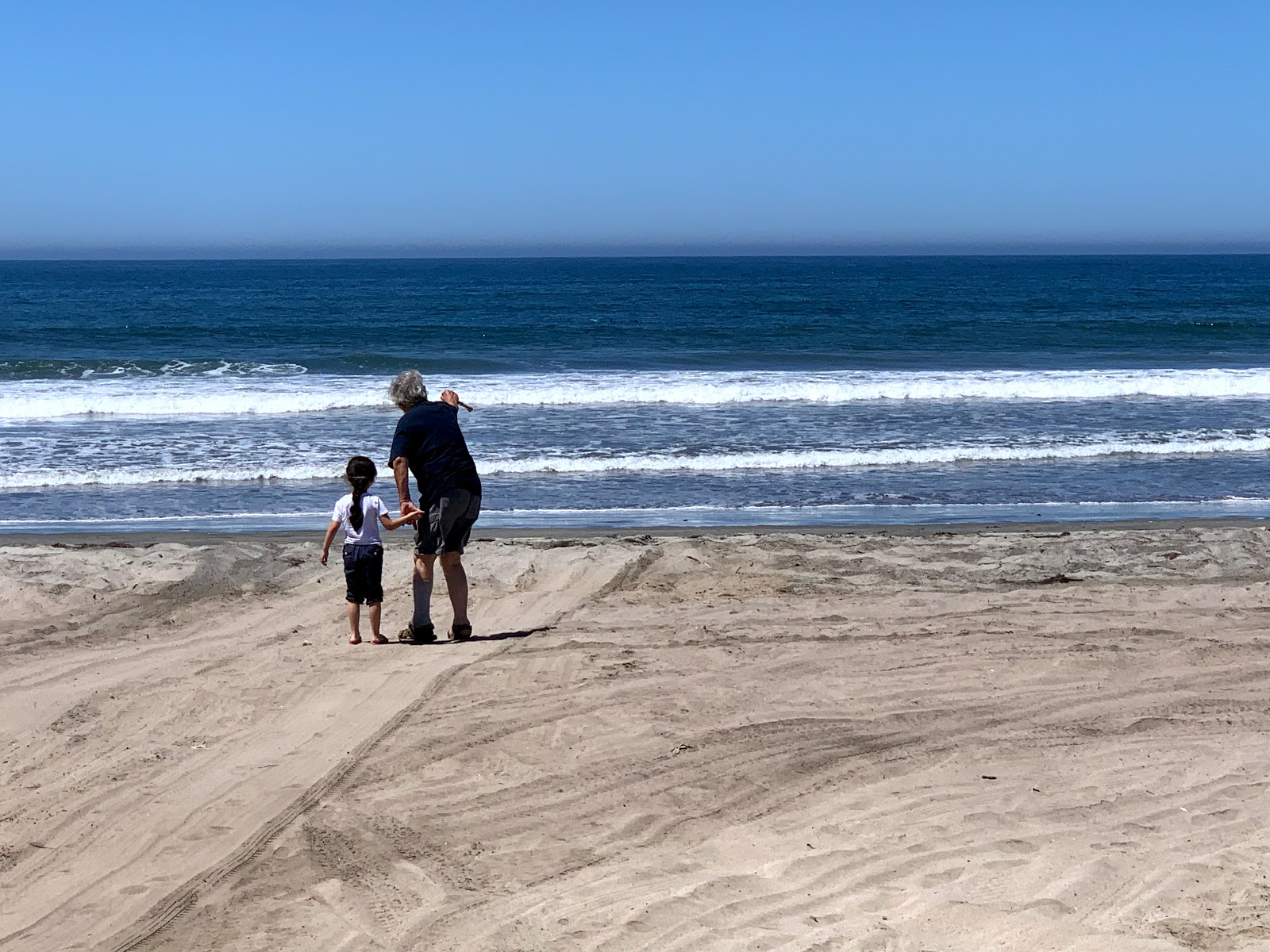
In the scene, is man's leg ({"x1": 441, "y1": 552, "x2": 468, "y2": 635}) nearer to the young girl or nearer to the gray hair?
the young girl

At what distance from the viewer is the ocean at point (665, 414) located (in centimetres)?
1159

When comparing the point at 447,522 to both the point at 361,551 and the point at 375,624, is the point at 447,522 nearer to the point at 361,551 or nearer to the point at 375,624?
the point at 361,551

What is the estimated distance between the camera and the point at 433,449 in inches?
250

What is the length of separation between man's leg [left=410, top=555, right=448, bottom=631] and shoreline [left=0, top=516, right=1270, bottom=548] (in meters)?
2.77

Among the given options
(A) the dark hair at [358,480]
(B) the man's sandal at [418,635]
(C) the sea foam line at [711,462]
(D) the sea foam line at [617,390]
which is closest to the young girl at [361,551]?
(A) the dark hair at [358,480]

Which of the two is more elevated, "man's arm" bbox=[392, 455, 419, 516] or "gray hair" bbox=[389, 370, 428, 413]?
"gray hair" bbox=[389, 370, 428, 413]

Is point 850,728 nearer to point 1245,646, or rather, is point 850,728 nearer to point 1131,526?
point 1245,646

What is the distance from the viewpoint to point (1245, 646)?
6.39 meters

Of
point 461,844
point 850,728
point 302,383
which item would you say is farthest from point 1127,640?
point 302,383

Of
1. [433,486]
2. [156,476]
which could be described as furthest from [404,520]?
[156,476]

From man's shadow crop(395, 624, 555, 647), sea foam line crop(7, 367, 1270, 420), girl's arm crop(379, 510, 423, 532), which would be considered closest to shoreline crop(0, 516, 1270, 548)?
man's shadow crop(395, 624, 555, 647)

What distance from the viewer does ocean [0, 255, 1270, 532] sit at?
1159 centimetres

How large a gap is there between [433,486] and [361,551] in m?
0.61

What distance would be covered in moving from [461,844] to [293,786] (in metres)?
0.84
